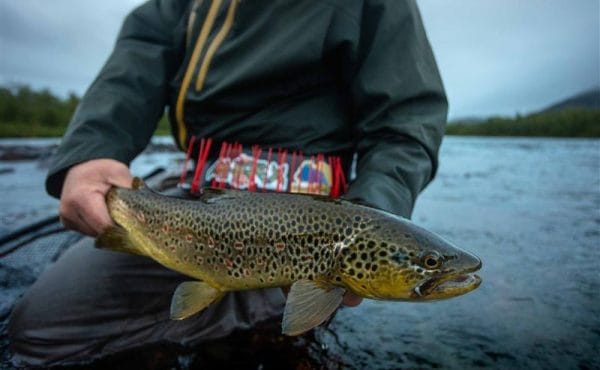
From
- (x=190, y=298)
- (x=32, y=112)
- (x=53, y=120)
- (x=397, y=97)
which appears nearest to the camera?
(x=190, y=298)

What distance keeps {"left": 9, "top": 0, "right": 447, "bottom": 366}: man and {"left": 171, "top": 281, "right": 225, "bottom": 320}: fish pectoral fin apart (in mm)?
754

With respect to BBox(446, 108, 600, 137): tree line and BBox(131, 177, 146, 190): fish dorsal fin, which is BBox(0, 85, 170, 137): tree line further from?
BBox(446, 108, 600, 137): tree line

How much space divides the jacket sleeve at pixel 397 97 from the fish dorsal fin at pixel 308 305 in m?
0.79

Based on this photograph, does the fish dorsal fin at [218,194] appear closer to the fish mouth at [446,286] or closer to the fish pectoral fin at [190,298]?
the fish pectoral fin at [190,298]

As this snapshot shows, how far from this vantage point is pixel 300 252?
1825 millimetres

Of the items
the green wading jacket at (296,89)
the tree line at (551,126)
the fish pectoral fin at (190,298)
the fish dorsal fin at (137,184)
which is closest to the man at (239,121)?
the green wading jacket at (296,89)

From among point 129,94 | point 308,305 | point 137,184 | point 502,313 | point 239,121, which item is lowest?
point 502,313

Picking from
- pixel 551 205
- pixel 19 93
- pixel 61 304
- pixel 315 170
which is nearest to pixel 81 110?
pixel 61 304

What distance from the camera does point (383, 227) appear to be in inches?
68.7

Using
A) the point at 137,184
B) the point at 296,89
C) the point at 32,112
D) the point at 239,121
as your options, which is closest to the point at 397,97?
the point at 296,89

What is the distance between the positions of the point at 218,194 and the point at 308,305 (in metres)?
0.69

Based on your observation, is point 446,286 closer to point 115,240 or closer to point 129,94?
point 115,240

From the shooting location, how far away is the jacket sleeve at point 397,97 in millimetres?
2488

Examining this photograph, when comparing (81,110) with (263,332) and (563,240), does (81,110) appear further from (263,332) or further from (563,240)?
(563,240)
